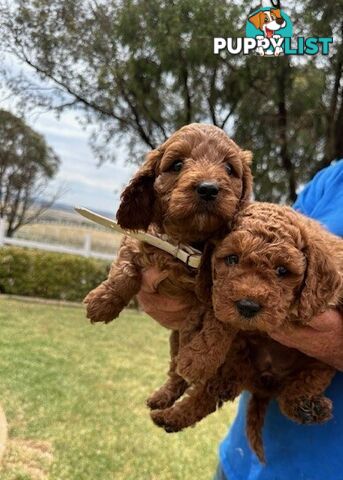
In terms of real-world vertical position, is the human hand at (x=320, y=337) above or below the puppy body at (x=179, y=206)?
below

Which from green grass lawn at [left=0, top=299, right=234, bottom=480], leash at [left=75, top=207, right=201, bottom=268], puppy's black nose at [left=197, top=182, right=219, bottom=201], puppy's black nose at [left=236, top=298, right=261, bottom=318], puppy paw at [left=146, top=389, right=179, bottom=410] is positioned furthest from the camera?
green grass lawn at [left=0, top=299, right=234, bottom=480]

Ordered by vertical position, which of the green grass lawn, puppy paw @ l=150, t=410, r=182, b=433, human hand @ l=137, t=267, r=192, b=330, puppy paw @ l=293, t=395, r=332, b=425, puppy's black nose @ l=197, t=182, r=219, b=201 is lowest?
the green grass lawn

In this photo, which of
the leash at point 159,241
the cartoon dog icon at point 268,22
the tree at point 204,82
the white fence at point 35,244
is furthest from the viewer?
the tree at point 204,82

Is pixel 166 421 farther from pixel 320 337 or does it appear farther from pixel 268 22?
pixel 268 22

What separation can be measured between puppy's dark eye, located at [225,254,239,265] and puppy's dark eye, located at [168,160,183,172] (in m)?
0.28

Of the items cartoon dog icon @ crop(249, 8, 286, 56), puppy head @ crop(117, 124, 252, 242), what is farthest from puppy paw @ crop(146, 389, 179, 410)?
cartoon dog icon @ crop(249, 8, 286, 56)

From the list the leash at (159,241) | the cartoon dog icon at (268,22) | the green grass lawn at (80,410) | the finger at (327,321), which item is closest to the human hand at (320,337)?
the finger at (327,321)

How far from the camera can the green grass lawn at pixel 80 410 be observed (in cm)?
267

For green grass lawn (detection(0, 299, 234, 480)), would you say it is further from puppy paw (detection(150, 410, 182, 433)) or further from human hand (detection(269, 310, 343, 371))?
human hand (detection(269, 310, 343, 371))

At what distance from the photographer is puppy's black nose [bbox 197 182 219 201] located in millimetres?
1092

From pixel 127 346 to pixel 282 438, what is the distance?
14.2ft

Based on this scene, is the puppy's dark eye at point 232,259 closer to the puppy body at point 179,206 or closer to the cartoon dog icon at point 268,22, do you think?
the puppy body at point 179,206

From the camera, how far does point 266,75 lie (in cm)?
594

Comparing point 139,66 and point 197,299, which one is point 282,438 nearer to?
point 197,299
